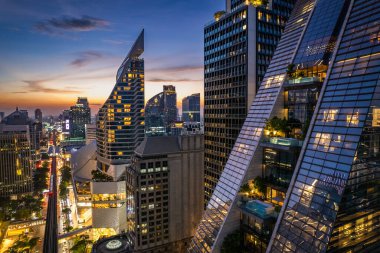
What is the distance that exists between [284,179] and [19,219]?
11614cm

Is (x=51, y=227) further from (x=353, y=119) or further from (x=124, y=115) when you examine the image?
(x=353, y=119)

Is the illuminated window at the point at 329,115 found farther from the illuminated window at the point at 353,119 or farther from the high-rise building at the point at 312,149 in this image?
the illuminated window at the point at 353,119

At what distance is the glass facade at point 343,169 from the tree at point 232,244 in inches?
404

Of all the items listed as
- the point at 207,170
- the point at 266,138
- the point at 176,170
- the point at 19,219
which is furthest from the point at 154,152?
the point at 19,219

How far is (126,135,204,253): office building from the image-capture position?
81.6 metres

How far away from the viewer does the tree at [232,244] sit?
44.2 meters

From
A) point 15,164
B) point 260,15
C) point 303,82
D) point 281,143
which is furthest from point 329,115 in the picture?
point 15,164

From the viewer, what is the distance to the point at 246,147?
5069 cm

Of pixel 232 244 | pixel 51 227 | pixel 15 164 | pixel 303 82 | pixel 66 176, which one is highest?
pixel 303 82

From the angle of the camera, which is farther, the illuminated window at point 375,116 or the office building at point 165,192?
the office building at point 165,192

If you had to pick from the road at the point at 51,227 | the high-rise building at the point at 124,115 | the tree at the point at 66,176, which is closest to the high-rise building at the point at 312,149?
the road at the point at 51,227

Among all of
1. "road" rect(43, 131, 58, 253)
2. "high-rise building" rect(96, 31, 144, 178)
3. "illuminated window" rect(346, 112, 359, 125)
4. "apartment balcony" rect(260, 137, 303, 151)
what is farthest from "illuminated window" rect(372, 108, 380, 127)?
"high-rise building" rect(96, 31, 144, 178)

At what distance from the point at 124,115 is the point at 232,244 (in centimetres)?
10432

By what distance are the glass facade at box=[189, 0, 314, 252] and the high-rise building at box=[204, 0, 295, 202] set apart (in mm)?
16326
